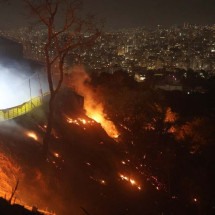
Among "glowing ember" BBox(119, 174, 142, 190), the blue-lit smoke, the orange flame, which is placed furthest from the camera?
the orange flame

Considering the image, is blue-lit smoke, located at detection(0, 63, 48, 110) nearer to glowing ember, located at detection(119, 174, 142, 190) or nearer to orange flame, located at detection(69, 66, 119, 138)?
orange flame, located at detection(69, 66, 119, 138)

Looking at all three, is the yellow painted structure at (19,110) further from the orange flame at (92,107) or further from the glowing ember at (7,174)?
the orange flame at (92,107)

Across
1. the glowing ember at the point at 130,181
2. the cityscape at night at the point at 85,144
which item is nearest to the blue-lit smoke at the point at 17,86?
the cityscape at night at the point at 85,144

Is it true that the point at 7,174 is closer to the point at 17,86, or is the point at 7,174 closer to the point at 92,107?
the point at 17,86

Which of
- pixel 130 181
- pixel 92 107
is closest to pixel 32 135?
pixel 130 181

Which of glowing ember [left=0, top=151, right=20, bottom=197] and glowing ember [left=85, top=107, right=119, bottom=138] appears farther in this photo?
glowing ember [left=85, top=107, right=119, bottom=138]

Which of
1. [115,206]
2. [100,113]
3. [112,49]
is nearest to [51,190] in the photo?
[115,206]

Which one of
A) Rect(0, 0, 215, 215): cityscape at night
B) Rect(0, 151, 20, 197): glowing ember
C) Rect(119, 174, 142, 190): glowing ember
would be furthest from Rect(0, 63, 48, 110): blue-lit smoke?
Result: Rect(119, 174, 142, 190): glowing ember

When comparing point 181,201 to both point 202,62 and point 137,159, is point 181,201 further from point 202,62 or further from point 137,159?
point 202,62

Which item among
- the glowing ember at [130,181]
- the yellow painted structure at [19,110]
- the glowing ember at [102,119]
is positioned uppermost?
the yellow painted structure at [19,110]
